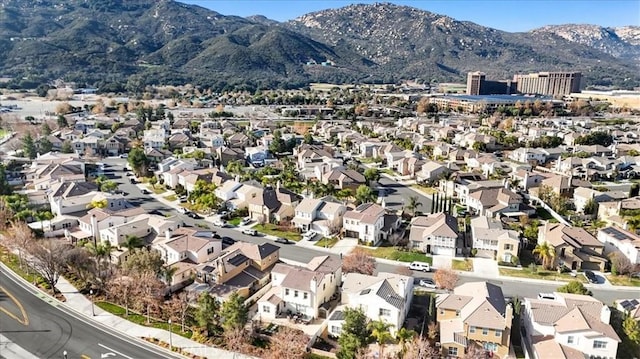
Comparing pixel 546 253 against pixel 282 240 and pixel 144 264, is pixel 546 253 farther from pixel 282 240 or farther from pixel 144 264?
pixel 144 264

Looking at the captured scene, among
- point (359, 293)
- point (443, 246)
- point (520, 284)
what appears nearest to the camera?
point (359, 293)

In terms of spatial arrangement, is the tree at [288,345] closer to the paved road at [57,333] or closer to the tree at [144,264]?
the paved road at [57,333]

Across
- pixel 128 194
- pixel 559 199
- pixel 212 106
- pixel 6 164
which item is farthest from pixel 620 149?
pixel 212 106

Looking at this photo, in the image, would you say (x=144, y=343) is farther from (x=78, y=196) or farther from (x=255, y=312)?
(x=78, y=196)

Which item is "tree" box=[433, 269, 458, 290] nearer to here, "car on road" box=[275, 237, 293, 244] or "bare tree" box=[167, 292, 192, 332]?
"car on road" box=[275, 237, 293, 244]

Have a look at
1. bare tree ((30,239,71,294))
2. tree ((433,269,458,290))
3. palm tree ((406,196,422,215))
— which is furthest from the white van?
bare tree ((30,239,71,294))

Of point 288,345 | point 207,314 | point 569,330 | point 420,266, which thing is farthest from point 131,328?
point 569,330
